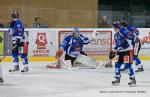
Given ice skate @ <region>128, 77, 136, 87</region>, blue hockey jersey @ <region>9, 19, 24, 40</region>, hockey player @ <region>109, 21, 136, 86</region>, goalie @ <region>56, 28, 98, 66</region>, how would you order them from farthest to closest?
1. goalie @ <region>56, 28, 98, 66</region>
2. blue hockey jersey @ <region>9, 19, 24, 40</region>
3. ice skate @ <region>128, 77, 136, 87</region>
4. hockey player @ <region>109, 21, 136, 86</region>

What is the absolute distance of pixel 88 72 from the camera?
601 inches

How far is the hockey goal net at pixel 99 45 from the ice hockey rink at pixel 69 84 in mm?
3121

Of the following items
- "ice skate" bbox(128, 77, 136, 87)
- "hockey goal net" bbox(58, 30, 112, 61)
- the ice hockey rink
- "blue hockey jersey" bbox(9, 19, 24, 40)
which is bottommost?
the ice hockey rink

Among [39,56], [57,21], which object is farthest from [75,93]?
[57,21]

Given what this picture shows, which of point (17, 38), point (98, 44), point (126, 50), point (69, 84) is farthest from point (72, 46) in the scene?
point (126, 50)

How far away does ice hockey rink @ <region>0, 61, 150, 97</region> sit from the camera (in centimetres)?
1090

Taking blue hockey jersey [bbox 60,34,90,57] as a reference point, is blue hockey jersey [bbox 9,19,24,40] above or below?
above

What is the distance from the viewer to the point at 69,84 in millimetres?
12438

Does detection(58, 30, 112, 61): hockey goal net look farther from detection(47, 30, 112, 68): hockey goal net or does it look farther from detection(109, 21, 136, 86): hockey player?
detection(109, 21, 136, 86): hockey player

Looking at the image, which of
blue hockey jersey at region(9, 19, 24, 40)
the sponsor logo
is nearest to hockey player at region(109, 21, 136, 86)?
blue hockey jersey at region(9, 19, 24, 40)

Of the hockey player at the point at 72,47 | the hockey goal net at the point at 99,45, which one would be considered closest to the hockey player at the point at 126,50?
the hockey player at the point at 72,47

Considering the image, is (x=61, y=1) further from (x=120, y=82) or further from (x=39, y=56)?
(x=120, y=82)

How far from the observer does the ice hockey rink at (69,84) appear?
10.9 meters

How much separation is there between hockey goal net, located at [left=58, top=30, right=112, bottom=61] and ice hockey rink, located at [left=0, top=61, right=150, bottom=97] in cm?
312
